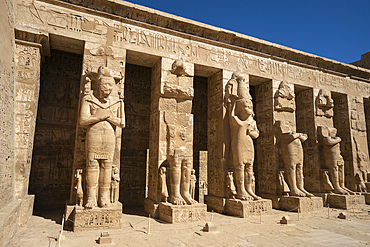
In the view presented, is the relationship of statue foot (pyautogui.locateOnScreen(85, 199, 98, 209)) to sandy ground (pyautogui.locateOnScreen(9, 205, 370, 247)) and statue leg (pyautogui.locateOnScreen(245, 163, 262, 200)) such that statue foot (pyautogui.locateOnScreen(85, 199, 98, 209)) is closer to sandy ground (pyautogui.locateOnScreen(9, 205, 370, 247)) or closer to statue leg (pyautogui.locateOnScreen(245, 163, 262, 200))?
sandy ground (pyautogui.locateOnScreen(9, 205, 370, 247))

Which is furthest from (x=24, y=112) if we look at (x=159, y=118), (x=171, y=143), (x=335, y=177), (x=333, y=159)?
(x=335, y=177)

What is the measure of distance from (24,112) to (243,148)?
5653 millimetres

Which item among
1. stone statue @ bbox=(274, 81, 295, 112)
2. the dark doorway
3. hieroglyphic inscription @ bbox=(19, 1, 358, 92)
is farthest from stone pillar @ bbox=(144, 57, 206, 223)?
stone statue @ bbox=(274, 81, 295, 112)

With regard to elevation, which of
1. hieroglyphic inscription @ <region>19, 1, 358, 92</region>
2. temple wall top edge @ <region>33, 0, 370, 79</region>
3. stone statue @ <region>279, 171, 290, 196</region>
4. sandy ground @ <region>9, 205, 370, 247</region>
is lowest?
sandy ground @ <region>9, 205, 370, 247</region>

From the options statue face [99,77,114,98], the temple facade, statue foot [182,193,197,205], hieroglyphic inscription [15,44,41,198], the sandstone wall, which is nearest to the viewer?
the sandstone wall

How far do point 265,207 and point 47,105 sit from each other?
730 centimetres

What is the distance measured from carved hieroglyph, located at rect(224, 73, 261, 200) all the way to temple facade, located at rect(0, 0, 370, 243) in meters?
0.03

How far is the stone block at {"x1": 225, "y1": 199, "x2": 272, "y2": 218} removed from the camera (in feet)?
23.0

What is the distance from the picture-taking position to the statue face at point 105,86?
596 centimetres

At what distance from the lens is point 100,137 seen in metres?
5.79

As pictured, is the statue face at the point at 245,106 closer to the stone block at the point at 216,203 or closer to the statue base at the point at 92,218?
the stone block at the point at 216,203

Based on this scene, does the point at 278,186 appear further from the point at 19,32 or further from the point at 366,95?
the point at 19,32

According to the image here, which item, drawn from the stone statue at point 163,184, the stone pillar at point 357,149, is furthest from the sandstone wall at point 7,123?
the stone pillar at point 357,149

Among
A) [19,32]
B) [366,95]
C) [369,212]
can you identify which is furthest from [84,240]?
[366,95]
